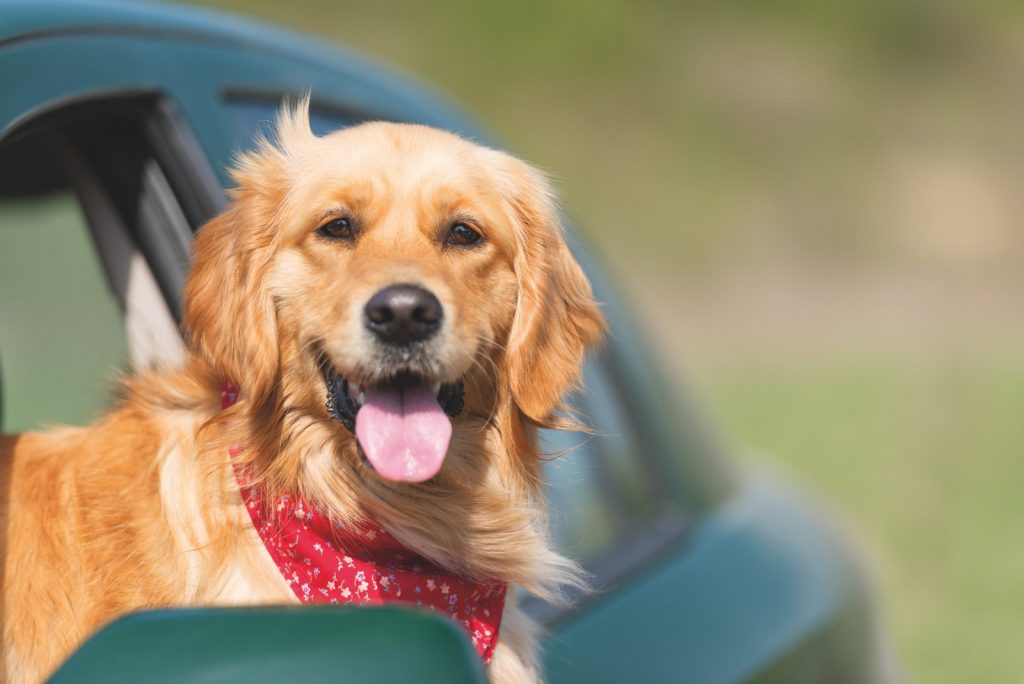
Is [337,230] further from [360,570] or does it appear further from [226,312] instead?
[360,570]

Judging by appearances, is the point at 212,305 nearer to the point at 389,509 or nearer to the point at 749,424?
the point at 389,509

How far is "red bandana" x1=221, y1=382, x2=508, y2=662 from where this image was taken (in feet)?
8.49

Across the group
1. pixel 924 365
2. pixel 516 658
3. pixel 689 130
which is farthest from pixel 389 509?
pixel 689 130

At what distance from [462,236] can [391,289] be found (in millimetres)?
398

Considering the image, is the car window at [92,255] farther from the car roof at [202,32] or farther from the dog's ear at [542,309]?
the dog's ear at [542,309]

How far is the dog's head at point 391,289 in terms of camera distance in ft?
9.20

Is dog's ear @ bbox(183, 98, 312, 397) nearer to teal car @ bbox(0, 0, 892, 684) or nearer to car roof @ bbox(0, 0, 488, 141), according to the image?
teal car @ bbox(0, 0, 892, 684)

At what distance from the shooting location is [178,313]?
10.2 feet

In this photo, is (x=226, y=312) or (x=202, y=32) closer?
(x=226, y=312)

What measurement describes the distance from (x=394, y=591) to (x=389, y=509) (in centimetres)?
23

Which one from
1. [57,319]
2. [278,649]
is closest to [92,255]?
[57,319]

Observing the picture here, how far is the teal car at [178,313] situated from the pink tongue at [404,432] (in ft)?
1.74

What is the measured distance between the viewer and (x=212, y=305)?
2875 millimetres

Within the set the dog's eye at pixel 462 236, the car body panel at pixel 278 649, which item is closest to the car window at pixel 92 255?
the dog's eye at pixel 462 236
